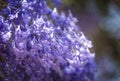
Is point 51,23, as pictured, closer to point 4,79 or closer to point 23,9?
point 23,9

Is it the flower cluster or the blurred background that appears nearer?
the flower cluster

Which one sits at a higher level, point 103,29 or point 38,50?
point 103,29

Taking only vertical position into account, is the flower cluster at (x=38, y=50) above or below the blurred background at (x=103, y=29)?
below

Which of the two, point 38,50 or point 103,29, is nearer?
point 38,50

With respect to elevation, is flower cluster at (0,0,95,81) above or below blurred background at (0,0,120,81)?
below
